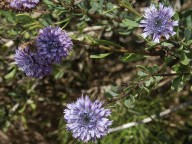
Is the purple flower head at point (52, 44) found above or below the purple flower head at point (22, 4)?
below

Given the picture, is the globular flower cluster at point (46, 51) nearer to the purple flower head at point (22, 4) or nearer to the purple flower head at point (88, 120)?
the purple flower head at point (22, 4)

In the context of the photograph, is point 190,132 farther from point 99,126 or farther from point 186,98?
point 99,126

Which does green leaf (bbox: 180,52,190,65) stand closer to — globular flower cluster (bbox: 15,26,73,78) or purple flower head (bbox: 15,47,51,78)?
globular flower cluster (bbox: 15,26,73,78)

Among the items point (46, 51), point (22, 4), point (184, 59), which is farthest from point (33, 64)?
point (184, 59)

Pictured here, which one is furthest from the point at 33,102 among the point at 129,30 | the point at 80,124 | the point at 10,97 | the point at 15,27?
the point at 80,124

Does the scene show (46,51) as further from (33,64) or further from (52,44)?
(33,64)

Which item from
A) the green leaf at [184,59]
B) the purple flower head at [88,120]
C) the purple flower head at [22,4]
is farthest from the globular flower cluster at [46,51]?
the green leaf at [184,59]
